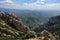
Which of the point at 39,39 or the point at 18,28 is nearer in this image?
the point at 39,39

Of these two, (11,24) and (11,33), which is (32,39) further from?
(11,24)

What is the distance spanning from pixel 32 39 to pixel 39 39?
306 centimetres

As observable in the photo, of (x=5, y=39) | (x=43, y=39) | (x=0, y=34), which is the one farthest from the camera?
(x=0, y=34)

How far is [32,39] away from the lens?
278 ft

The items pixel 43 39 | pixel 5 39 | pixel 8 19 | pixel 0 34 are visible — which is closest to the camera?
pixel 43 39

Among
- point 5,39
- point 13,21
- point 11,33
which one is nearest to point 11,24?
point 13,21

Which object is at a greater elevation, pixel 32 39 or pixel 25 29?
pixel 32 39

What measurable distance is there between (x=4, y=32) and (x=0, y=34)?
5.57 metres

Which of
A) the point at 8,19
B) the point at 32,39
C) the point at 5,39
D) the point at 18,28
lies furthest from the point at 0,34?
the point at 8,19

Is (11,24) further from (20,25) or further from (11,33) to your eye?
(11,33)

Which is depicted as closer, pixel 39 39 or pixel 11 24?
pixel 39 39

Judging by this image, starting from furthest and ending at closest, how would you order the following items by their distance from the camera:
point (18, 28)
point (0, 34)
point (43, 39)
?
point (18, 28)
point (0, 34)
point (43, 39)

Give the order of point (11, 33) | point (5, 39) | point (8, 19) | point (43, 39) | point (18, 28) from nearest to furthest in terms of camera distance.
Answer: point (43, 39) → point (5, 39) → point (11, 33) → point (18, 28) → point (8, 19)

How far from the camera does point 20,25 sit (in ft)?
490
